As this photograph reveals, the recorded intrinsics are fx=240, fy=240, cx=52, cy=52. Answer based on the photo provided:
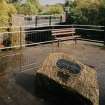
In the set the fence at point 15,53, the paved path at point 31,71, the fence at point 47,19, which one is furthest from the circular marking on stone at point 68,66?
the fence at point 47,19

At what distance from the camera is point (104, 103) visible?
5.09 meters

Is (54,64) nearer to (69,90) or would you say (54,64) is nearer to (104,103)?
(69,90)

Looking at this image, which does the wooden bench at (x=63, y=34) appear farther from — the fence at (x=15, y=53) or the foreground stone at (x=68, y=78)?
the foreground stone at (x=68, y=78)

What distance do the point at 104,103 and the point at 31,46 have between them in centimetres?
591

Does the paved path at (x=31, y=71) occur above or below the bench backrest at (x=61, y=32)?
below

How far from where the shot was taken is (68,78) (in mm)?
4949

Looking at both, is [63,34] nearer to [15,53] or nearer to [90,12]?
[15,53]

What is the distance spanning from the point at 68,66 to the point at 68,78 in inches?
17.3

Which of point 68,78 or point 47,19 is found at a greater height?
point 47,19

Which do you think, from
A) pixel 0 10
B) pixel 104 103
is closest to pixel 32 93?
pixel 104 103

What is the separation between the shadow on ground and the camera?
4.80m

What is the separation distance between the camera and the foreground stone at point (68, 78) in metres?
4.62

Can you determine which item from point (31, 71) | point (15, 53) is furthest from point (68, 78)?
point (15, 53)

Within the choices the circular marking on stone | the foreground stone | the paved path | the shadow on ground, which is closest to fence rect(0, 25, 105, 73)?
the paved path
